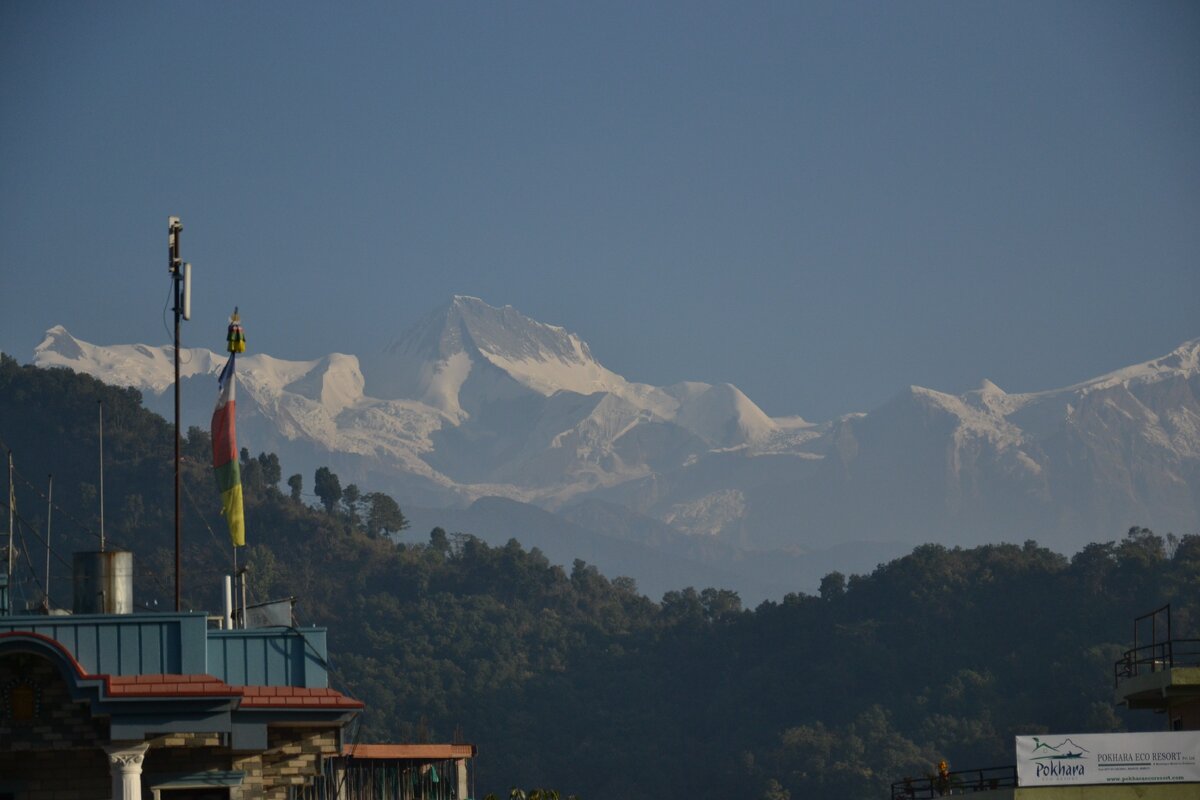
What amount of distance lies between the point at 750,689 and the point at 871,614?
46.7 ft

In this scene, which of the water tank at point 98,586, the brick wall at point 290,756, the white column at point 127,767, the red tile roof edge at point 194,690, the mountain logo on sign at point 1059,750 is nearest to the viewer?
the red tile roof edge at point 194,690

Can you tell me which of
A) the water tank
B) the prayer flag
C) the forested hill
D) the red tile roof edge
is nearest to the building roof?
the prayer flag

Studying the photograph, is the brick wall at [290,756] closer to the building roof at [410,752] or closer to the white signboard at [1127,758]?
the white signboard at [1127,758]

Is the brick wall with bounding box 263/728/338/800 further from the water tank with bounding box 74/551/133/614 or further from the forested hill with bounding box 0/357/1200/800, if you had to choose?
the forested hill with bounding box 0/357/1200/800

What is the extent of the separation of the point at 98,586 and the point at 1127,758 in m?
21.4

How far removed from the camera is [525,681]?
19825 centimetres

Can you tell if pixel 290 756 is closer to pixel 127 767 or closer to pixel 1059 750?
pixel 127 767

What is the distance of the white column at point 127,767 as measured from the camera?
30.1 m

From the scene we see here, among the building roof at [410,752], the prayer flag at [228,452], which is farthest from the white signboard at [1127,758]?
the building roof at [410,752]

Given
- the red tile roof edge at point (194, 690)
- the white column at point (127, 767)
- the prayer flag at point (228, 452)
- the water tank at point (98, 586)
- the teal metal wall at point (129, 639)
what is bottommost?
the white column at point (127, 767)

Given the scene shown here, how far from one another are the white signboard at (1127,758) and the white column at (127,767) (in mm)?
19354

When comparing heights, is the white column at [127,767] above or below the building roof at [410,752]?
above

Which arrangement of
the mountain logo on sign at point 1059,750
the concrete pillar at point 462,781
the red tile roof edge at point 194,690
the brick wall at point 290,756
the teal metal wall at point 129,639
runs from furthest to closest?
the concrete pillar at point 462,781 < the mountain logo on sign at point 1059,750 < the brick wall at point 290,756 < the teal metal wall at point 129,639 < the red tile roof edge at point 194,690

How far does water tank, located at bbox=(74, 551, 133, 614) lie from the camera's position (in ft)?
109
